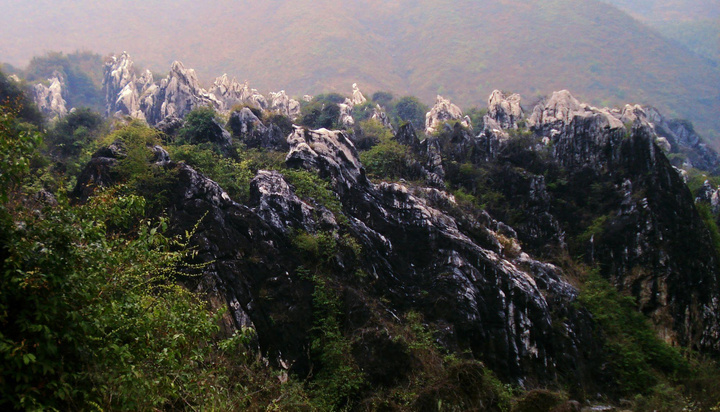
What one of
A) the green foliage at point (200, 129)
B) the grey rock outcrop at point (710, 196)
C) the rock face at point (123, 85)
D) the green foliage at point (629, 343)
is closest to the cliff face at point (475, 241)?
the green foliage at point (629, 343)

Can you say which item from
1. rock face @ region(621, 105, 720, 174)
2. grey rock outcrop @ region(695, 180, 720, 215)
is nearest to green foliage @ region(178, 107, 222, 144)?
grey rock outcrop @ region(695, 180, 720, 215)

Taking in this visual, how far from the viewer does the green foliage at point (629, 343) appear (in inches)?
574

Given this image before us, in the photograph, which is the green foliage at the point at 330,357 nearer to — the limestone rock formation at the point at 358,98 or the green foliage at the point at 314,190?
the green foliage at the point at 314,190

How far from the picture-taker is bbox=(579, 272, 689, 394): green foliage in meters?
14.6

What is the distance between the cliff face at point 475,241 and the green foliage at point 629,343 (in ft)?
2.30

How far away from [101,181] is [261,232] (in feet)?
19.4

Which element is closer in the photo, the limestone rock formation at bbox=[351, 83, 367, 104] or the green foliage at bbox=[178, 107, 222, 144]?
the green foliage at bbox=[178, 107, 222, 144]

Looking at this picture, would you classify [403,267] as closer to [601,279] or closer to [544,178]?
[601,279]

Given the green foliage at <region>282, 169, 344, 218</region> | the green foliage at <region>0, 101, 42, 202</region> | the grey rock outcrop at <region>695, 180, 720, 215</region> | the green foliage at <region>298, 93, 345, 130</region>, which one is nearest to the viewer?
the green foliage at <region>0, 101, 42, 202</region>

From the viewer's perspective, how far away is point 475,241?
1773 centimetres

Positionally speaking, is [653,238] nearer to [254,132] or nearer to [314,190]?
[314,190]

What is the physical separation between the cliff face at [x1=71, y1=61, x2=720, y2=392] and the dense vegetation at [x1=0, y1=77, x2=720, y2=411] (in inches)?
11.4

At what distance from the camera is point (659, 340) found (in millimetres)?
16016

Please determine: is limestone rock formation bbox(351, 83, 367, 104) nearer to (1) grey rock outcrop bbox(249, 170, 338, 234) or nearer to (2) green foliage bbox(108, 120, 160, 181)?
(1) grey rock outcrop bbox(249, 170, 338, 234)
